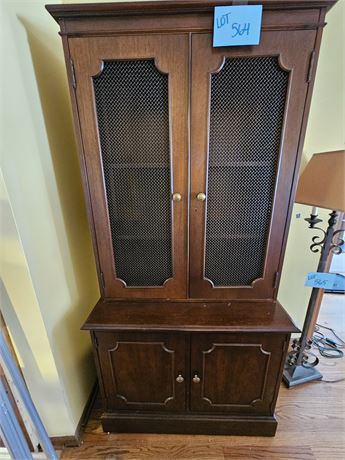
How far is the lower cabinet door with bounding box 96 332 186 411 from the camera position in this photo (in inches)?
41.0

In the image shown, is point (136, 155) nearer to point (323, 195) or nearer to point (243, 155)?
point (243, 155)

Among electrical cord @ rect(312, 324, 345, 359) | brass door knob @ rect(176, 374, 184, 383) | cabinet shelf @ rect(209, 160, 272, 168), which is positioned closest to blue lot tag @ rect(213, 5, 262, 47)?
cabinet shelf @ rect(209, 160, 272, 168)

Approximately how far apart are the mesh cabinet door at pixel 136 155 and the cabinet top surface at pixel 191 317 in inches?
2.6

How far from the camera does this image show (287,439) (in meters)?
1.19

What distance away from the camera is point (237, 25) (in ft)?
2.48

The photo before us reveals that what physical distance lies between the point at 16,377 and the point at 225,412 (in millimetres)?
998

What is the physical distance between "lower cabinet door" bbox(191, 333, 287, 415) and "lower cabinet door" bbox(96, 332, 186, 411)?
0.08 meters

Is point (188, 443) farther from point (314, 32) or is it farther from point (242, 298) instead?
point (314, 32)

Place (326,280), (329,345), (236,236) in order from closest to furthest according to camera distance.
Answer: (236,236) → (326,280) → (329,345)

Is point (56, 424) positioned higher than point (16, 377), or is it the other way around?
point (16, 377)

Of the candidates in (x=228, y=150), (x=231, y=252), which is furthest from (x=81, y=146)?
(x=231, y=252)

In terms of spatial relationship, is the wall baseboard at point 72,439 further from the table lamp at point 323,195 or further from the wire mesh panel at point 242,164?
the table lamp at point 323,195

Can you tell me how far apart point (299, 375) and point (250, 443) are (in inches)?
21.7

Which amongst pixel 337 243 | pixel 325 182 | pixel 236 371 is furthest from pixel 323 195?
pixel 236 371
